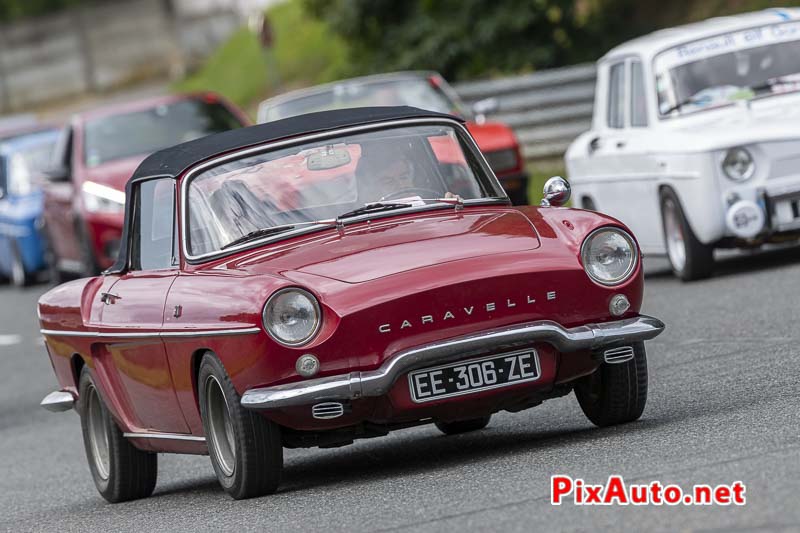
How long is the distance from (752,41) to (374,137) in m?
5.53

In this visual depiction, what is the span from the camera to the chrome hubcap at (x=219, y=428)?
23.3 feet

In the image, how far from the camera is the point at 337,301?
261 inches

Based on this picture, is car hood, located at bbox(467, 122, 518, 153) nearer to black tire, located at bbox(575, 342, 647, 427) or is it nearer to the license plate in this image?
black tire, located at bbox(575, 342, 647, 427)

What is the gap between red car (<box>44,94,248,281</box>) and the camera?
1703 cm

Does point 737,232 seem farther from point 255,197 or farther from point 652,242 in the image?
point 255,197

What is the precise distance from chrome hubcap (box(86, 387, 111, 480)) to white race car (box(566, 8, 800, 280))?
16.1ft

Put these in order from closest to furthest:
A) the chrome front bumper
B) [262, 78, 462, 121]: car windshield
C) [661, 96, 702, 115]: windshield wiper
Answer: the chrome front bumper
[661, 96, 702, 115]: windshield wiper
[262, 78, 462, 121]: car windshield

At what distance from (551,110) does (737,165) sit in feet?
33.9

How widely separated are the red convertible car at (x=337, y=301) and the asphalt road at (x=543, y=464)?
0.81ft

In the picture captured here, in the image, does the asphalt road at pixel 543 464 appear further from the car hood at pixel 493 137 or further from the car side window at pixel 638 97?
the car hood at pixel 493 137

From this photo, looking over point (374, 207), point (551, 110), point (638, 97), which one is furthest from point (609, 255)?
point (551, 110)

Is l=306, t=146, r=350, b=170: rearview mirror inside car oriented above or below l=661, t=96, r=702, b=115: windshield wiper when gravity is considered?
above

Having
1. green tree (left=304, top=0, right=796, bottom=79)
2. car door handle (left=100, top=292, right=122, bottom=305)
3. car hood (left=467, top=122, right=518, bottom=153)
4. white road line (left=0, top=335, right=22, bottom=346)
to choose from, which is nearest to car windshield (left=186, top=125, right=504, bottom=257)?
car door handle (left=100, top=292, right=122, bottom=305)

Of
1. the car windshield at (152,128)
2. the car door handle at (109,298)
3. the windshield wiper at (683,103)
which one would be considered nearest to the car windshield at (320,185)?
the car door handle at (109,298)
